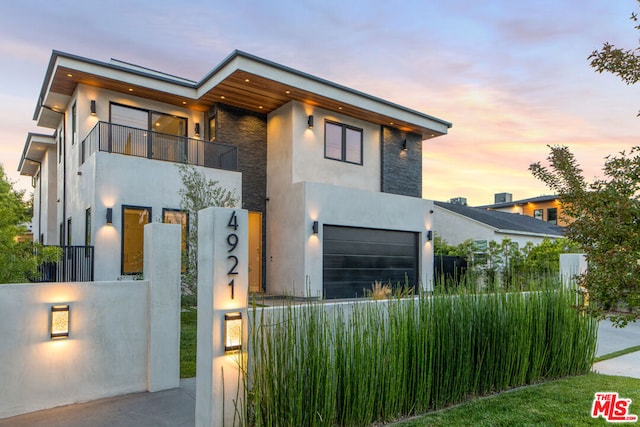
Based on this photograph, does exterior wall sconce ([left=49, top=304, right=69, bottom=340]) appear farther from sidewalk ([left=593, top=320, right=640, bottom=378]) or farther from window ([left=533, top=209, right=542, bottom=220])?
window ([left=533, top=209, right=542, bottom=220])

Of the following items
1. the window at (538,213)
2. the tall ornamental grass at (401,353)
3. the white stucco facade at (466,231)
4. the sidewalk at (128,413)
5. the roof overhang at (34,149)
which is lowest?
the sidewalk at (128,413)

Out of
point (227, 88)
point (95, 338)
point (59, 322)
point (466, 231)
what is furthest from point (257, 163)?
point (466, 231)

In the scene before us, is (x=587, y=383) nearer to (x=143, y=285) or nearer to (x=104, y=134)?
(x=143, y=285)

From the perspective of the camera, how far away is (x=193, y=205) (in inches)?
353

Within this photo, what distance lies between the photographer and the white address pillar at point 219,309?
333cm

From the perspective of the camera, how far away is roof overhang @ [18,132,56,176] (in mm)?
14695

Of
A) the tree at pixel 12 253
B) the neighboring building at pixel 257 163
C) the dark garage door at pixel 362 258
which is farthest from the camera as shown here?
the dark garage door at pixel 362 258

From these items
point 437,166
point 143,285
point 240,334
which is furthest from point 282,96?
point 437,166

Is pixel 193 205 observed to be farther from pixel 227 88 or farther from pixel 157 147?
pixel 227 88

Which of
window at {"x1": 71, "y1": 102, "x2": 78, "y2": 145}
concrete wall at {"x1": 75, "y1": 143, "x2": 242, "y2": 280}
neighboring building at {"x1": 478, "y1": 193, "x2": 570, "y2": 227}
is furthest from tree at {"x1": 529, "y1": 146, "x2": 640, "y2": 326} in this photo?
neighboring building at {"x1": 478, "y1": 193, "x2": 570, "y2": 227}

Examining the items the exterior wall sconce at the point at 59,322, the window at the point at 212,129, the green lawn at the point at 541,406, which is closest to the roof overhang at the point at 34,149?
the window at the point at 212,129

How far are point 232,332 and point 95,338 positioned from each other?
6.54 feet

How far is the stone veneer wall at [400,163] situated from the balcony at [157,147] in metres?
5.14

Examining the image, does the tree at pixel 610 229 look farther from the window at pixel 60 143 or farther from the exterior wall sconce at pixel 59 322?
the window at pixel 60 143
